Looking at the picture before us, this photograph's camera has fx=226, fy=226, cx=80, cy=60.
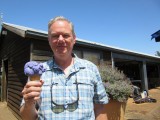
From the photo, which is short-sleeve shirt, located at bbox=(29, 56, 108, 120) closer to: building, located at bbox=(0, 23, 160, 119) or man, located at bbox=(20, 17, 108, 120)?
man, located at bbox=(20, 17, 108, 120)

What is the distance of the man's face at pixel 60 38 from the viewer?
2.09 m

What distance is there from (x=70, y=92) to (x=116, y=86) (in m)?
4.72

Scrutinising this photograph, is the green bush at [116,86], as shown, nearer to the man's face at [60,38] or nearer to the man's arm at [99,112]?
the man's arm at [99,112]

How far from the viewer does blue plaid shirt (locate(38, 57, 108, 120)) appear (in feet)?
6.45

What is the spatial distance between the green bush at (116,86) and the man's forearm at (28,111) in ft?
15.2

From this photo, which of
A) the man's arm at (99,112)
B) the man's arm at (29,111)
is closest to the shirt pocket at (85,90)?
the man's arm at (99,112)

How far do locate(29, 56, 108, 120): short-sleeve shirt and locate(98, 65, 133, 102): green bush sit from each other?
4351 mm

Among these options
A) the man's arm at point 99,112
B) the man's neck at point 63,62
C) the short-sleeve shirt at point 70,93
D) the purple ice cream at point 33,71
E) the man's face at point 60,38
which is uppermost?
the man's face at point 60,38

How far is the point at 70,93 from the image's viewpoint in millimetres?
2014

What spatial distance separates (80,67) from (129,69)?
74.9ft

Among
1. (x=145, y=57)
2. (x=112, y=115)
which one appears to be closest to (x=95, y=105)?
(x=112, y=115)

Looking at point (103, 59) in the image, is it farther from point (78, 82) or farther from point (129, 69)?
point (129, 69)

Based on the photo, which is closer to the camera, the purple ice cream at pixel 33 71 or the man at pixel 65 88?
the purple ice cream at pixel 33 71

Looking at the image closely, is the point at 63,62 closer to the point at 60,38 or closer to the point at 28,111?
the point at 60,38
